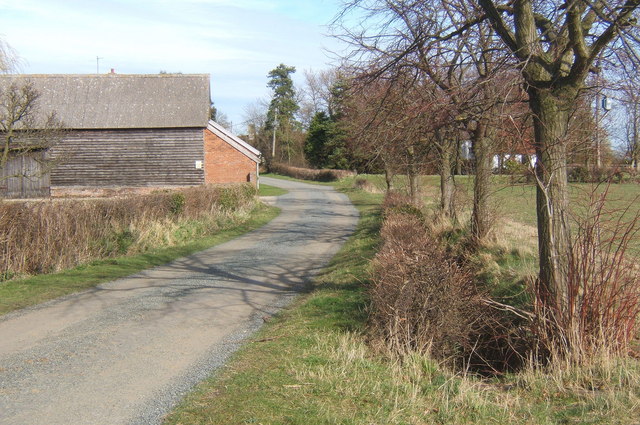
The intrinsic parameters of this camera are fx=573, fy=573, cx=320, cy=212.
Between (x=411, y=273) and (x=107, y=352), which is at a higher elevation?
(x=411, y=273)

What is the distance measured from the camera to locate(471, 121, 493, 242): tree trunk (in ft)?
39.2

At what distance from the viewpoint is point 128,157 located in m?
31.8

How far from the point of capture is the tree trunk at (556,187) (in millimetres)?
6414

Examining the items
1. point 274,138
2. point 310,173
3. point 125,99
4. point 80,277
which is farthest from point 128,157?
point 274,138

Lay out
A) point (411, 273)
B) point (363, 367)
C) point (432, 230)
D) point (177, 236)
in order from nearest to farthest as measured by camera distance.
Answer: point (363, 367)
point (411, 273)
point (432, 230)
point (177, 236)

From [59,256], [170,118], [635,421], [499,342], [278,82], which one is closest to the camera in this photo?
[635,421]

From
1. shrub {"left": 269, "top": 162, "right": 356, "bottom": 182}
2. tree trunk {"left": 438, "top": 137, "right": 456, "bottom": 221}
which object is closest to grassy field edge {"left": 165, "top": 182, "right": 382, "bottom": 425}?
tree trunk {"left": 438, "top": 137, "right": 456, "bottom": 221}

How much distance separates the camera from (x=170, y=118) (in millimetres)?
31531

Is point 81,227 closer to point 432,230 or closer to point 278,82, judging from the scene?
point 432,230

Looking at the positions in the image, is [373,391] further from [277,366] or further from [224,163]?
[224,163]

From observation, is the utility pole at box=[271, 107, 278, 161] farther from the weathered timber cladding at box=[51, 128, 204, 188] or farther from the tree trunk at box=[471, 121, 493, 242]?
the tree trunk at box=[471, 121, 493, 242]

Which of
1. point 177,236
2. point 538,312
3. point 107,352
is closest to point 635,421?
point 538,312

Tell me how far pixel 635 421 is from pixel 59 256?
11380mm

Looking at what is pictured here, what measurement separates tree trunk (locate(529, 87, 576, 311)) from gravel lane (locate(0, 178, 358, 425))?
152 inches
